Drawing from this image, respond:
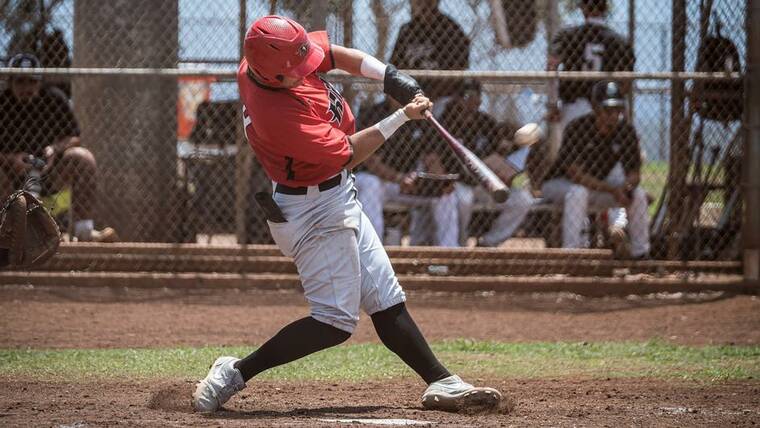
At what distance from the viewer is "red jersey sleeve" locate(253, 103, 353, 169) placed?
407 cm

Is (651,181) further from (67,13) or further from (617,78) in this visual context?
(67,13)

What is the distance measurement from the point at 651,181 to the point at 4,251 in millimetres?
7391

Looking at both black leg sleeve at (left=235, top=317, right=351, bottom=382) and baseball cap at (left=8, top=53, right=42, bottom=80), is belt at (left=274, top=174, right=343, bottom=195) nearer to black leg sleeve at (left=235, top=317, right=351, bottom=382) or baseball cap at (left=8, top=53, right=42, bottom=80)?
black leg sleeve at (left=235, top=317, right=351, bottom=382)

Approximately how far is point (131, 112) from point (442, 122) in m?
2.79

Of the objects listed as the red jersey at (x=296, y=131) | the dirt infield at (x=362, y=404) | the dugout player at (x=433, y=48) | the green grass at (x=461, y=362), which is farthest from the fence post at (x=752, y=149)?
the red jersey at (x=296, y=131)

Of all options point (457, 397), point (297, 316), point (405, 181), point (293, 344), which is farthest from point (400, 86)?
point (405, 181)

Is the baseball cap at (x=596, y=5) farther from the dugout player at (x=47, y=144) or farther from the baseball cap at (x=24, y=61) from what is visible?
the baseball cap at (x=24, y=61)

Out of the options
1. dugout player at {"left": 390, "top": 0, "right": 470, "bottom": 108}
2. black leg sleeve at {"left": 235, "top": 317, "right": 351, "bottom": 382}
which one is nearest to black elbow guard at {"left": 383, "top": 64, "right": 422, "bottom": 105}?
black leg sleeve at {"left": 235, "top": 317, "right": 351, "bottom": 382}

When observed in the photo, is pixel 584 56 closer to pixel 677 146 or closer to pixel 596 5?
pixel 596 5

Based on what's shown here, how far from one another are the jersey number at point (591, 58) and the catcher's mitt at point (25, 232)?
5.31 metres

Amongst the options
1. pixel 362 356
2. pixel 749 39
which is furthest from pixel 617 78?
pixel 362 356

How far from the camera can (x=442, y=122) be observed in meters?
8.63

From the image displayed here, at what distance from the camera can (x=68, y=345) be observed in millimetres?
6238

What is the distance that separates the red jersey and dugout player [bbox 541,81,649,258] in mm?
4514
